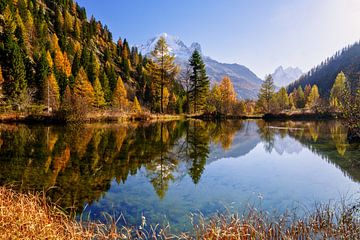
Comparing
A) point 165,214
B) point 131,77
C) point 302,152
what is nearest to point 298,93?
point 131,77

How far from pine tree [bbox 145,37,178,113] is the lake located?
2965 cm

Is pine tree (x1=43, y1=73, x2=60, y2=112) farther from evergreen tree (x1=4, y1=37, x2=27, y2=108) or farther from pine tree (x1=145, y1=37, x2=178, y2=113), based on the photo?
pine tree (x1=145, y1=37, x2=178, y2=113)

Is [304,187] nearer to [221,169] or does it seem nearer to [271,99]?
[221,169]

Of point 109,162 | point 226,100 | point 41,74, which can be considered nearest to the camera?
point 109,162

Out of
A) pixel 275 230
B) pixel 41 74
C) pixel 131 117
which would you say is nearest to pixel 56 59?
pixel 41 74

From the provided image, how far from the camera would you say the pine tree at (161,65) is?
44.5 m

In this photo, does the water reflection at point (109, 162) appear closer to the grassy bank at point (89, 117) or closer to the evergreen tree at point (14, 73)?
the grassy bank at point (89, 117)

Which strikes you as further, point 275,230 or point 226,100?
point 226,100

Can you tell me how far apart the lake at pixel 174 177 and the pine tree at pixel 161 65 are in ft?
97.3

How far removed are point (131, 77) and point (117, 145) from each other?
84.0 m

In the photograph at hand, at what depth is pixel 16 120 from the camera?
118 ft

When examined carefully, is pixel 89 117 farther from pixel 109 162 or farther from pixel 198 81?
pixel 109 162

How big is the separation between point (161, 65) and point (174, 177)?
36901mm

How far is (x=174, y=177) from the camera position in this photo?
34.8ft
